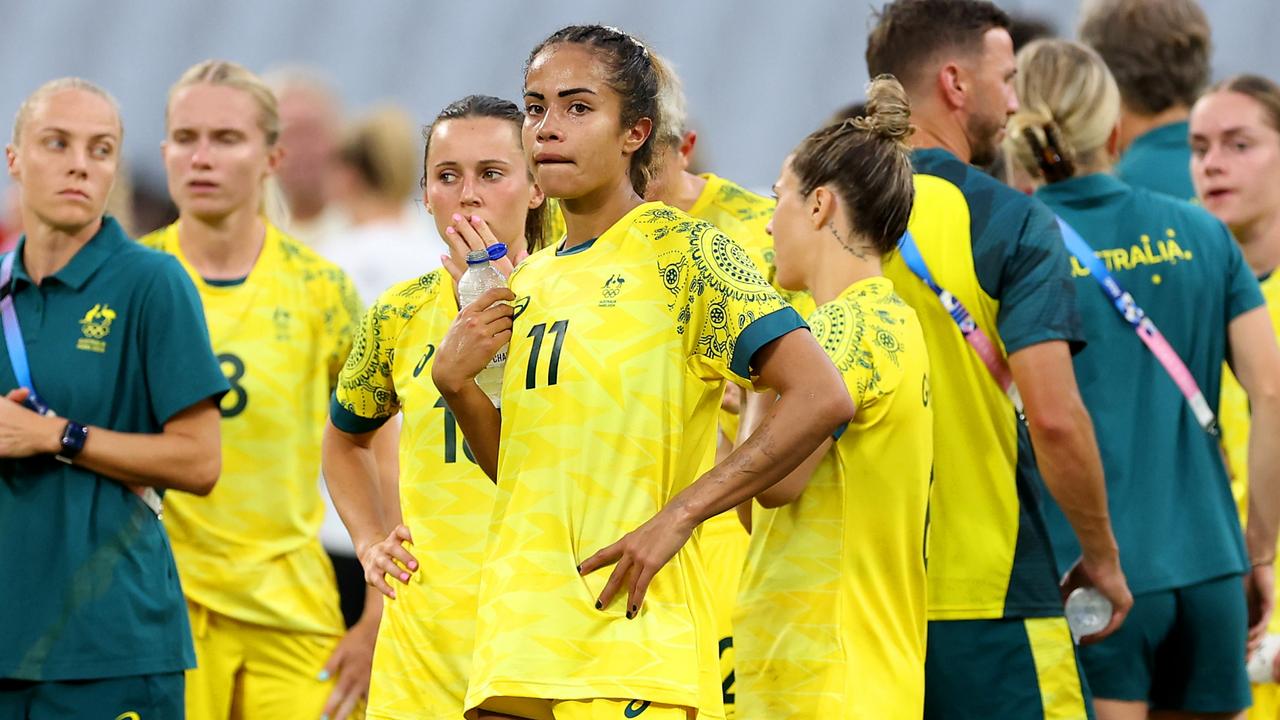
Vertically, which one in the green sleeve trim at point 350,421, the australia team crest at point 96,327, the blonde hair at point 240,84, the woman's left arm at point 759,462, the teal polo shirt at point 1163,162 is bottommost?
the woman's left arm at point 759,462

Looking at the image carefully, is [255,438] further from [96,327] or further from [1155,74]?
[1155,74]

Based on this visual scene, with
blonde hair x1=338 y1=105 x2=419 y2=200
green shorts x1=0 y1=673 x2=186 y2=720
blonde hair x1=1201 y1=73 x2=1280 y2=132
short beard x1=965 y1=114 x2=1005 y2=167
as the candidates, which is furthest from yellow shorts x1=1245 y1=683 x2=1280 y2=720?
blonde hair x1=338 y1=105 x2=419 y2=200

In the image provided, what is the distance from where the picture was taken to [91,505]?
15.0 ft

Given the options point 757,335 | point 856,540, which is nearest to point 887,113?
point 856,540

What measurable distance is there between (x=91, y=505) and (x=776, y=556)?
182 cm

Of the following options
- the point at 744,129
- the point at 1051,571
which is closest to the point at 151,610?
the point at 1051,571

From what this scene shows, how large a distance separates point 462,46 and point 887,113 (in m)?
13.6

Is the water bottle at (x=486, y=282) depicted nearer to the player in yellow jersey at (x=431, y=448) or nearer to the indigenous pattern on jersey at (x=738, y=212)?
the player in yellow jersey at (x=431, y=448)

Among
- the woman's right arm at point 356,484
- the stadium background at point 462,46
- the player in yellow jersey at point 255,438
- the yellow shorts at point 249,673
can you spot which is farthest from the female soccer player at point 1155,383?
the stadium background at point 462,46

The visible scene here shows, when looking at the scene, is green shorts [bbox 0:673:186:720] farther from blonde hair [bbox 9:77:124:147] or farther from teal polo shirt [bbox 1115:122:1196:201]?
teal polo shirt [bbox 1115:122:1196:201]

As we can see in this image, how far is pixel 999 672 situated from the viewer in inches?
170

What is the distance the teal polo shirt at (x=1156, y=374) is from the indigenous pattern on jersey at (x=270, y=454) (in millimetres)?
2340

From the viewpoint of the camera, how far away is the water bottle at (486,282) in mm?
3604

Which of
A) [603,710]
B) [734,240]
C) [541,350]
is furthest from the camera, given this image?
[734,240]
